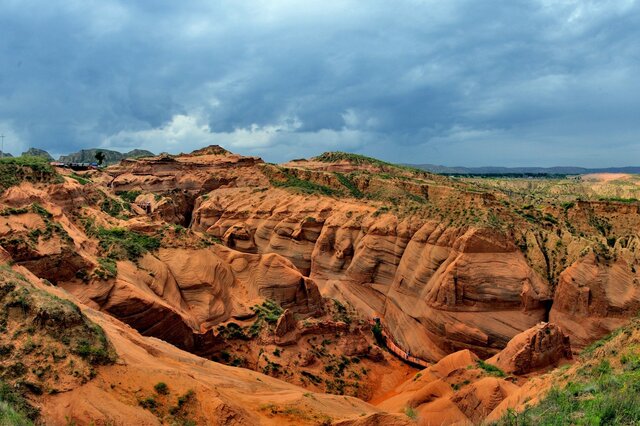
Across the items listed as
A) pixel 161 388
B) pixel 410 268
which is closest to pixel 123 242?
pixel 161 388

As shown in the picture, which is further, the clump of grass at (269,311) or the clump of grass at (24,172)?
the clump of grass at (24,172)

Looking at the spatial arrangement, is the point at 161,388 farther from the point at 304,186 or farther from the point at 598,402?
the point at 304,186

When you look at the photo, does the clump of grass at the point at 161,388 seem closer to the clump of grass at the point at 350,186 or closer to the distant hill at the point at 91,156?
the clump of grass at the point at 350,186

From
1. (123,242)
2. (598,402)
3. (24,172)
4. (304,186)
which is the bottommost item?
(598,402)

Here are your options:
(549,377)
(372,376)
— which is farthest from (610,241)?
(549,377)

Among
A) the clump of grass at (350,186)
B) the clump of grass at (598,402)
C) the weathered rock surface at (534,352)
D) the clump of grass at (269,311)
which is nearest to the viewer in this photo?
the clump of grass at (598,402)

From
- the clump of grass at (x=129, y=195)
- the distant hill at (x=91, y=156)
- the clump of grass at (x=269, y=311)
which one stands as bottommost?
the clump of grass at (x=269, y=311)

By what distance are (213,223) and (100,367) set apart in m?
47.2

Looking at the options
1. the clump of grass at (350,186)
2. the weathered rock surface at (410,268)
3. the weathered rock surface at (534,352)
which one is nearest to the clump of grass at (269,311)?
the weathered rock surface at (410,268)

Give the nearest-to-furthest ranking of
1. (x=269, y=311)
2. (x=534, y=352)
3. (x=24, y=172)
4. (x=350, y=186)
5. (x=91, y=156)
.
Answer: (x=534, y=352)
(x=269, y=311)
(x=24, y=172)
(x=350, y=186)
(x=91, y=156)

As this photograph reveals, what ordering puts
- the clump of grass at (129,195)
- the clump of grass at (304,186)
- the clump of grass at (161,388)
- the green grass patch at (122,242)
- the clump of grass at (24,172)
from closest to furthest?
the clump of grass at (161,388), the green grass patch at (122,242), the clump of grass at (24,172), the clump of grass at (304,186), the clump of grass at (129,195)

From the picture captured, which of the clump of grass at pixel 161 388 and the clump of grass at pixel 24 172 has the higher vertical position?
the clump of grass at pixel 24 172

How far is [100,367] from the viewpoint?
13.9 metres

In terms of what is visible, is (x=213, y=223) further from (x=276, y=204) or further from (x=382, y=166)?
(x=382, y=166)
